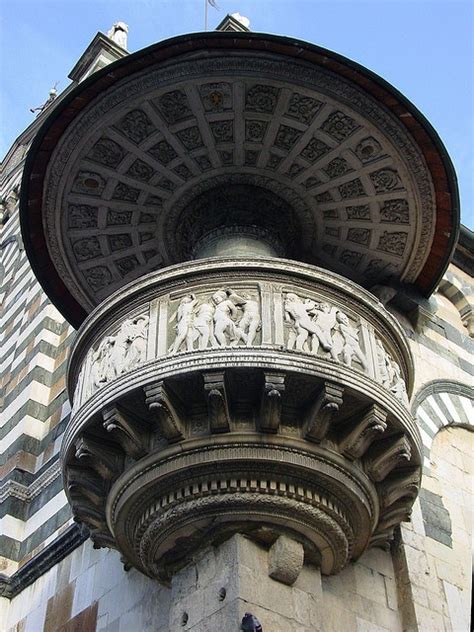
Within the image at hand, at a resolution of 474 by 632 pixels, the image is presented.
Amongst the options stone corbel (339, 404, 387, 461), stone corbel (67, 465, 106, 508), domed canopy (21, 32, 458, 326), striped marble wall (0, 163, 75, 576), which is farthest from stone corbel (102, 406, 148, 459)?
striped marble wall (0, 163, 75, 576)

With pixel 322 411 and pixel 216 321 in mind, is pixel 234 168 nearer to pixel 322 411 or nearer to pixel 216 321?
pixel 216 321

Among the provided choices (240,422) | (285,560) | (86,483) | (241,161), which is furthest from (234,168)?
(285,560)

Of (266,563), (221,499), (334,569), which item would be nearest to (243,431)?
(221,499)

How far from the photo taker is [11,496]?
36.4ft

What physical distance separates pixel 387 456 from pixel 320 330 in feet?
3.94

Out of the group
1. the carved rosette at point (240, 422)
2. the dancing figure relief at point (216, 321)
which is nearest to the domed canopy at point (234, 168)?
the carved rosette at point (240, 422)

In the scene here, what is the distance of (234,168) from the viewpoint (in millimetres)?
9344

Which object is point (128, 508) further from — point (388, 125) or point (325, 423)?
point (388, 125)

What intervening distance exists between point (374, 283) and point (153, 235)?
2537 millimetres

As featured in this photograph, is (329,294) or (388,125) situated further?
(388,125)

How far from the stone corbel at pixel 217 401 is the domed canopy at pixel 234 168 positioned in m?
2.68

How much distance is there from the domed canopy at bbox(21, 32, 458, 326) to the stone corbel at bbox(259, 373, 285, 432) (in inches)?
105

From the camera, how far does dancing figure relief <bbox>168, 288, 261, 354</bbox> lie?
733 cm

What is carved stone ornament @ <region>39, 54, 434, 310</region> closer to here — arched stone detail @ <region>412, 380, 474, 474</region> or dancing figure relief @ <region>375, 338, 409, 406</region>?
arched stone detail @ <region>412, 380, 474, 474</region>
